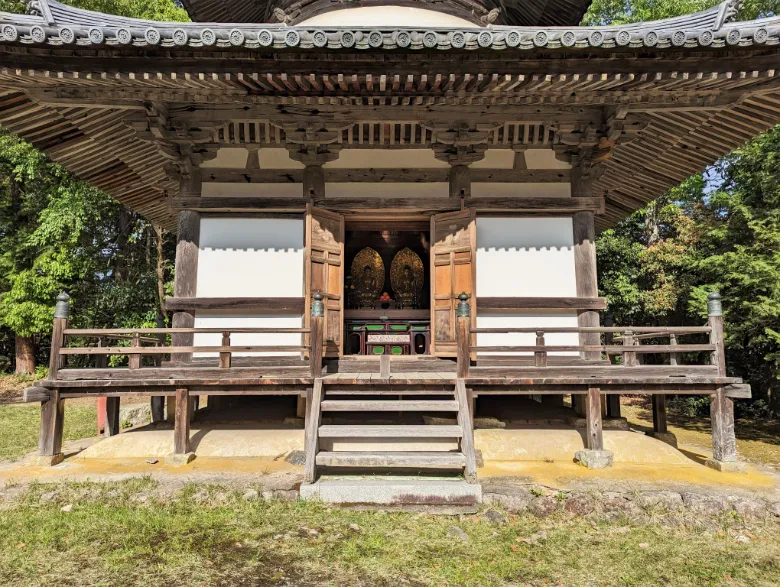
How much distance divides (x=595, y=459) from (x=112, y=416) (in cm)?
857

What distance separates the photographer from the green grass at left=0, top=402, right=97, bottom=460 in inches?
354

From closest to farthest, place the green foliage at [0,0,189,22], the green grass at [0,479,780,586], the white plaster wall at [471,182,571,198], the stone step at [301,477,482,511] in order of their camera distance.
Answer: the green grass at [0,479,780,586], the stone step at [301,477,482,511], the white plaster wall at [471,182,571,198], the green foliage at [0,0,189,22]

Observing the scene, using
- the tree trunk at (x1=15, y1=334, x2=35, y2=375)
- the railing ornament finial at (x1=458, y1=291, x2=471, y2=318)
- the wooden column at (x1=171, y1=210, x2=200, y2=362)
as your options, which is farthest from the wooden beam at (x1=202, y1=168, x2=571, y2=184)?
the tree trunk at (x1=15, y1=334, x2=35, y2=375)

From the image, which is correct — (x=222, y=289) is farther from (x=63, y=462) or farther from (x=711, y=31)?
(x=711, y=31)

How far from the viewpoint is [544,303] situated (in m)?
8.15

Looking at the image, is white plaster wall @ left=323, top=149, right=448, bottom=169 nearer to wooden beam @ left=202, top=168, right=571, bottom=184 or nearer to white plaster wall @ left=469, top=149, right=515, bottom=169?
wooden beam @ left=202, top=168, right=571, bottom=184

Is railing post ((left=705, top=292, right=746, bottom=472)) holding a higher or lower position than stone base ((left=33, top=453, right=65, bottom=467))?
higher

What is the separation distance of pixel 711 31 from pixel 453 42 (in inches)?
124

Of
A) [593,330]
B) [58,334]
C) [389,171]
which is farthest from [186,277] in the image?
[593,330]

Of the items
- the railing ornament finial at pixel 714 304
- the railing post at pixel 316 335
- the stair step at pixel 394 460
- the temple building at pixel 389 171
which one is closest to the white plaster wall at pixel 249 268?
the temple building at pixel 389 171

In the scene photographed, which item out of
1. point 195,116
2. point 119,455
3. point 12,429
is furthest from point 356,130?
point 12,429

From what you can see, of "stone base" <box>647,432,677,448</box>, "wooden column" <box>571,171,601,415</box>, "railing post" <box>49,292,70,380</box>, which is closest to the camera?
"railing post" <box>49,292,70,380</box>

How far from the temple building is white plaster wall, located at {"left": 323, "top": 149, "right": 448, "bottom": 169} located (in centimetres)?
4

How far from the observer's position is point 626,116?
7.49 metres
